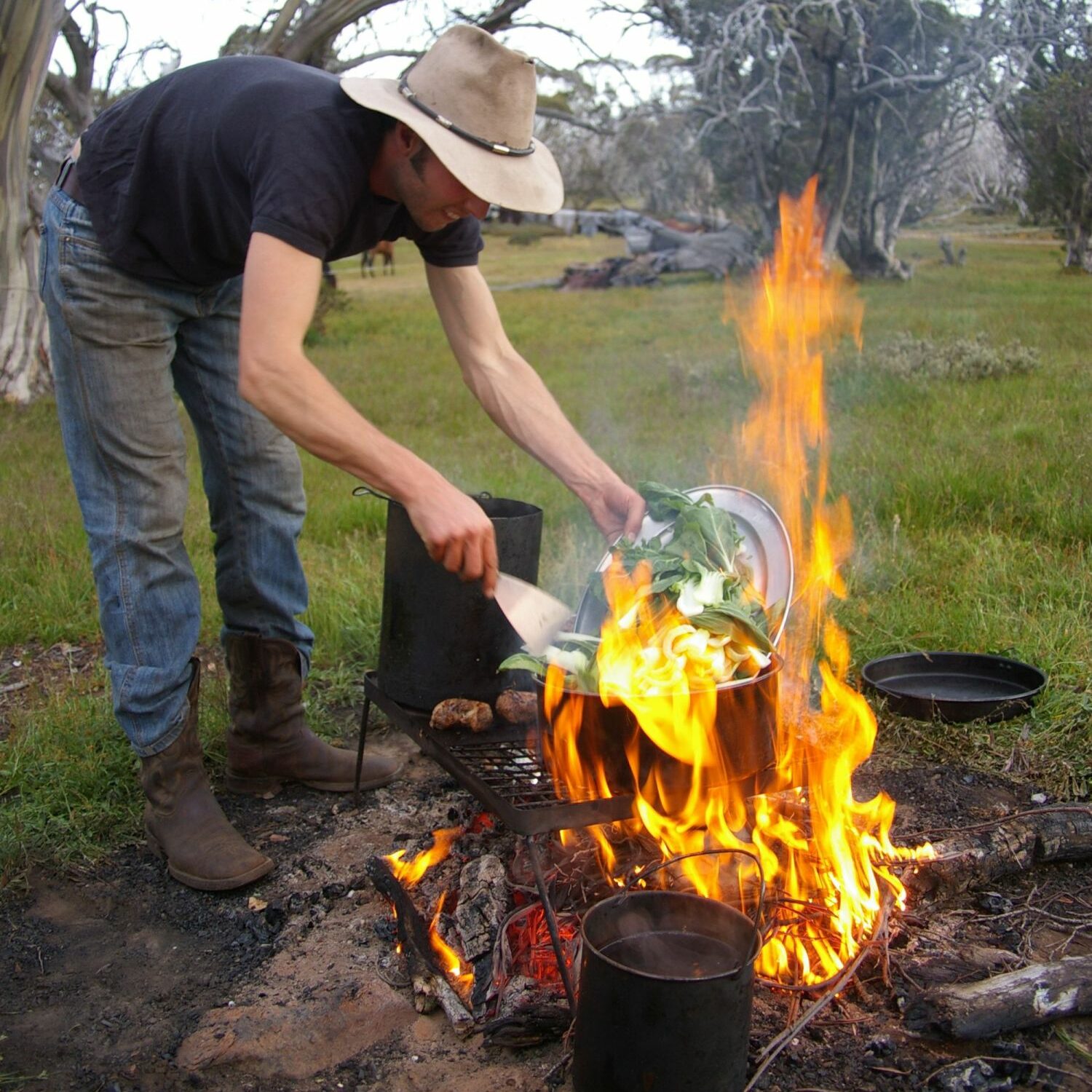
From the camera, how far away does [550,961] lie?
263 cm

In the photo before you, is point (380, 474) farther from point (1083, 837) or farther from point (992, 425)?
point (992, 425)

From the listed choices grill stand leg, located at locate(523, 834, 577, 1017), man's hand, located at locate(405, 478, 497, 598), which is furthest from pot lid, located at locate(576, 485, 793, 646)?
grill stand leg, located at locate(523, 834, 577, 1017)

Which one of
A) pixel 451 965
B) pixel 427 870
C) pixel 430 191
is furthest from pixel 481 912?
pixel 430 191

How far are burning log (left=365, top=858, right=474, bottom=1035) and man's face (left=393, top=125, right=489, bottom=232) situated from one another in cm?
172

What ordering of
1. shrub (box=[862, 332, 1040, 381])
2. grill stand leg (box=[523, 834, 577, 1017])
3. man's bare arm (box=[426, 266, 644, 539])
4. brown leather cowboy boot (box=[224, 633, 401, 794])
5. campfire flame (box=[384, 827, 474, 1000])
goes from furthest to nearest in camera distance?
shrub (box=[862, 332, 1040, 381]) < brown leather cowboy boot (box=[224, 633, 401, 794]) < man's bare arm (box=[426, 266, 644, 539]) < campfire flame (box=[384, 827, 474, 1000]) < grill stand leg (box=[523, 834, 577, 1017])

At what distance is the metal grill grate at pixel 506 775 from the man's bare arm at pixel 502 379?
74cm

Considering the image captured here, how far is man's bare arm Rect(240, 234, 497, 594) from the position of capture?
251 centimetres

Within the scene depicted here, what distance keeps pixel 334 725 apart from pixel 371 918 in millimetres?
1359

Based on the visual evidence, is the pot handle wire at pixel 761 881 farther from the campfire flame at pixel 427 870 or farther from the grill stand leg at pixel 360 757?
the grill stand leg at pixel 360 757

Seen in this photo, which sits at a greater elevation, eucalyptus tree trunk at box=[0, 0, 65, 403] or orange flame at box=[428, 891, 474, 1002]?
eucalyptus tree trunk at box=[0, 0, 65, 403]

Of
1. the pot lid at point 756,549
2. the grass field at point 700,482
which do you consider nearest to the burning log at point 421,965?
the pot lid at point 756,549

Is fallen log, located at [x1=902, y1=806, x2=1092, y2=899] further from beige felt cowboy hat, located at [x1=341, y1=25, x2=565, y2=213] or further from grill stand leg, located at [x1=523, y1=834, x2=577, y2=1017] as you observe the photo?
beige felt cowboy hat, located at [x1=341, y1=25, x2=565, y2=213]

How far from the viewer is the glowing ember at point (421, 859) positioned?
301 cm

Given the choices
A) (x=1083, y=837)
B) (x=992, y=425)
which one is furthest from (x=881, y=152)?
(x=1083, y=837)
